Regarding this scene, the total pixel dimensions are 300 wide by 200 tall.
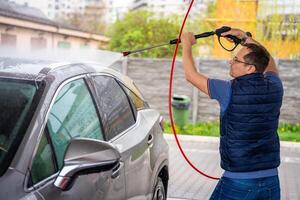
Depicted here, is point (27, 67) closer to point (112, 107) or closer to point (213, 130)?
point (112, 107)

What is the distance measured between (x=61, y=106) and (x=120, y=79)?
1.11 meters

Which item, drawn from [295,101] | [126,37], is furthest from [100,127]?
[126,37]

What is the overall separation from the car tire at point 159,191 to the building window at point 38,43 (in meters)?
1.54

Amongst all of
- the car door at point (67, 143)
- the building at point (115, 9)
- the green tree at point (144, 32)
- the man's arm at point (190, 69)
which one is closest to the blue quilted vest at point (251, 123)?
the man's arm at point (190, 69)

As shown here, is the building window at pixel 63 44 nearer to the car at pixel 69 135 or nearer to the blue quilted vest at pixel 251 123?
the car at pixel 69 135

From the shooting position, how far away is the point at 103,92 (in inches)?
129

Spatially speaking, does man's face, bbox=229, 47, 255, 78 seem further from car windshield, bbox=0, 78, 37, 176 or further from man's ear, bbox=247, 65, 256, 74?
car windshield, bbox=0, 78, 37, 176

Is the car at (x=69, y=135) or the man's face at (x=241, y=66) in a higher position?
the man's face at (x=241, y=66)

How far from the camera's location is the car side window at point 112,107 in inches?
123

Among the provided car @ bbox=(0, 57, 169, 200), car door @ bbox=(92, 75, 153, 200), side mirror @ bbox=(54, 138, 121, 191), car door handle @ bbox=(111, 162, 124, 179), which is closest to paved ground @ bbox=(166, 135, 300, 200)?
car door @ bbox=(92, 75, 153, 200)

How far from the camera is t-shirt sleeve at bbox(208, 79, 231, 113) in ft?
10.4

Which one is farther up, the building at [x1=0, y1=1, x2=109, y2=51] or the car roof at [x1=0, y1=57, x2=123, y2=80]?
the building at [x1=0, y1=1, x2=109, y2=51]

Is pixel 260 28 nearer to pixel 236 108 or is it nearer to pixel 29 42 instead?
pixel 29 42

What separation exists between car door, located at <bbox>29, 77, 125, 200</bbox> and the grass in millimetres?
9427
